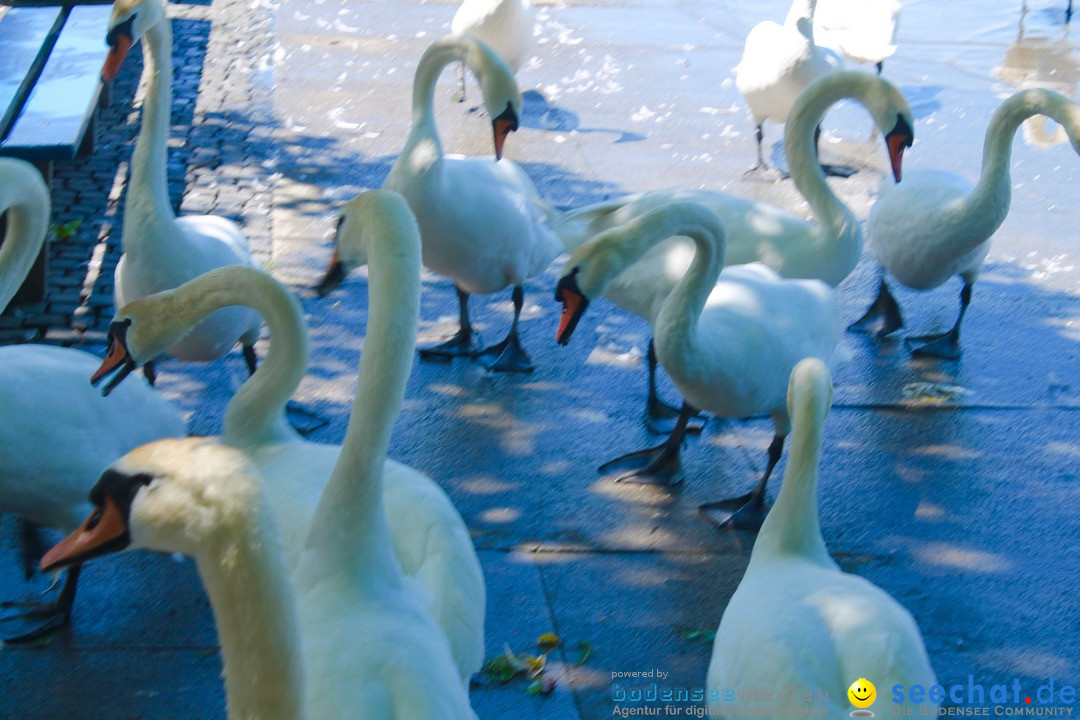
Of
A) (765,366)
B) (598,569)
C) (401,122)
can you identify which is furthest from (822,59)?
(598,569)

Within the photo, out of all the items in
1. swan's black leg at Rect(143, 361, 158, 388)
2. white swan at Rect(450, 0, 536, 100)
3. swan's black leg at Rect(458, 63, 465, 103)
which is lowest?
swan's black leg at Rect(143, 361, 158, 388)

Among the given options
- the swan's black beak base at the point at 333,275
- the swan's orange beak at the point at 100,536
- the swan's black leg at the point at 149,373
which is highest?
the swan's orange beak at the point at 100,536

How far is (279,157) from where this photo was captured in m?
8.34

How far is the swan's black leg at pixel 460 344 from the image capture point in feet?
20.1

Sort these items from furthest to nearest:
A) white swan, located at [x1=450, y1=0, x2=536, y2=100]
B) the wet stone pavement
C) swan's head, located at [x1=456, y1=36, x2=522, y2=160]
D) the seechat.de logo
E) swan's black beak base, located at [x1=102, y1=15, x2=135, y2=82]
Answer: white swan, located at [x1=450, y1=0, x2=536, y2=100]
swan's head, located at [x1=456, y1=36, x2=522, y2=160]
swan's black beak base, located at [x1=102, y1=15, x2=135, y2=82]
the wet stone pavement
the seechat.de logo

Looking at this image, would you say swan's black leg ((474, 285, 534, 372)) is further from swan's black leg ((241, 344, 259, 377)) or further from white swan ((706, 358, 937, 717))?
white swan ((706, 358, 937, 717))

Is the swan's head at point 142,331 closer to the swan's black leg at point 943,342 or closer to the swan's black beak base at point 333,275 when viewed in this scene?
the swan's black beak base at point 333,275

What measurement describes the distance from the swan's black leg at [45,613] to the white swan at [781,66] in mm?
5997

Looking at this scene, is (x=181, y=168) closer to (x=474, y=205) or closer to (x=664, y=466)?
(x=474, y=205)

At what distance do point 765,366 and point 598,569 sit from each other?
40.1 inches

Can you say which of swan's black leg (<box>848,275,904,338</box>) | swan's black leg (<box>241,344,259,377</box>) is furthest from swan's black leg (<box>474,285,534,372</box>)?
swan's black leg (<box>848,275,904,338</box>)

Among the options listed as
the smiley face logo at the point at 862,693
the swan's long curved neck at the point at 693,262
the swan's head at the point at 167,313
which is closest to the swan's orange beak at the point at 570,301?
the swan's long curved neck at the point at 693,262

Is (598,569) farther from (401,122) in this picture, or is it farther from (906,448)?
(401,122)

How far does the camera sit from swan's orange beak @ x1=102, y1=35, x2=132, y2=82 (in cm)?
532
